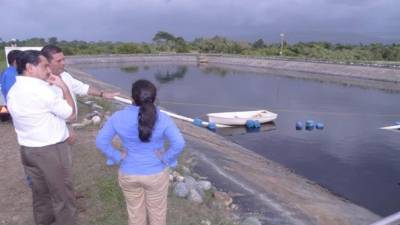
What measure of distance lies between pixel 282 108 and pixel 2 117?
81.5ft

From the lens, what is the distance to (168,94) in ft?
129

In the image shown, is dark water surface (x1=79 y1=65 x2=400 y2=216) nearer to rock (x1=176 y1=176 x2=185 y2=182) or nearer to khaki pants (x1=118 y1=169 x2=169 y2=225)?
rock (x1=176 y1=176 x2=185 y2=182)

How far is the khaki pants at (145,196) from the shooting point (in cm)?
393

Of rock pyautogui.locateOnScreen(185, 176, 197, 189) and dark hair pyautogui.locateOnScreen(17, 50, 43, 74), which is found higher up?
dark hair pyautogui.locateOnScreen(17, 50, 43, 74)

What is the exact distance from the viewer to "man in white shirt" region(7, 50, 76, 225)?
4.16m

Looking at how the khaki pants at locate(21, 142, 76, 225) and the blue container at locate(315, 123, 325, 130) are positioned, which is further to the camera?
the blue container at locate(315, 123, 325, 130)

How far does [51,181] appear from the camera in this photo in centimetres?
445

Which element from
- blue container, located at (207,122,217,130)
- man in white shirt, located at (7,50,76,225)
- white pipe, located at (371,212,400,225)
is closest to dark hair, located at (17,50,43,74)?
man in white shirt, located at (7,50,76,225)

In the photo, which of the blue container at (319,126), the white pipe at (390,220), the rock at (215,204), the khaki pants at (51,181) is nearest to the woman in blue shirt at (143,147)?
the khaki pants at (51,181)

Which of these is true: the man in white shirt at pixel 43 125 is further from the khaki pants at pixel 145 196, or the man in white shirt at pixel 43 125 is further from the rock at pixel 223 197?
the rock at pixel 223 197

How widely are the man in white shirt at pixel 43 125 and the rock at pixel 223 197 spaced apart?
3413mm

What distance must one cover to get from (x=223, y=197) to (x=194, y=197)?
1156 mm

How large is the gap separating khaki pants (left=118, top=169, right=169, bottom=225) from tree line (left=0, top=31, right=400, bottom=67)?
68763 mm

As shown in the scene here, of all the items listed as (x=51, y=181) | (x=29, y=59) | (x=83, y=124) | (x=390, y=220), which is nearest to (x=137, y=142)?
(x=51, y=181)
